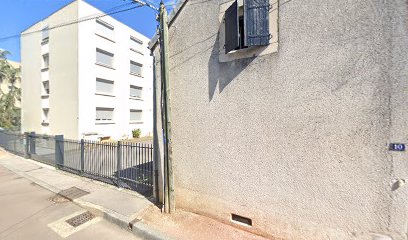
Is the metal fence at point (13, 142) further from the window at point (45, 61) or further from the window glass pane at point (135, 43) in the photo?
the window glass pane at point (135, 43)

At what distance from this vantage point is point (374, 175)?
282 centimetres

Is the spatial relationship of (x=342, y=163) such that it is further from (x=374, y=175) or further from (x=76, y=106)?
(x=76, y=106)

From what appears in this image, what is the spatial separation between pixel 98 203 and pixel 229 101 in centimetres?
413

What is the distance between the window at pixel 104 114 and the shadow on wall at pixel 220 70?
50.5 feet

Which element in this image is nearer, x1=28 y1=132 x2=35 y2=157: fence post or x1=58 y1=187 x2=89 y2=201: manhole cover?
x1=58 y1=187 x2=89 y2=201: manhole cover

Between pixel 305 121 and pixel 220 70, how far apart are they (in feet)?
5.77

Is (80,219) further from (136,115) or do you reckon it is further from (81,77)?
(136,115)

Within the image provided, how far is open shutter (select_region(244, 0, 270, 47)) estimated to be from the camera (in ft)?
11.4

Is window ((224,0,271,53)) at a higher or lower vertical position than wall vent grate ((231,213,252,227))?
higher

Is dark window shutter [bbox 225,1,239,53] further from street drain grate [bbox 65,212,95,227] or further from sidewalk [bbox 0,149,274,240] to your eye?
street drain grate [bbox 65,212,95,227]

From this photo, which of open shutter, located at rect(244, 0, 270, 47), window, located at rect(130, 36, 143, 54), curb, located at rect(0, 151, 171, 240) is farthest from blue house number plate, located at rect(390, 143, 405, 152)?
window, located at rect(130, 36, 143, 54)

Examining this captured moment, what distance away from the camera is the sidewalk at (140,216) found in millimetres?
3859

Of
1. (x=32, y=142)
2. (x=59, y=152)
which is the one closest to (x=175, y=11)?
(x=59, y=152)

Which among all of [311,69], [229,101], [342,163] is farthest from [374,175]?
[229,101]
